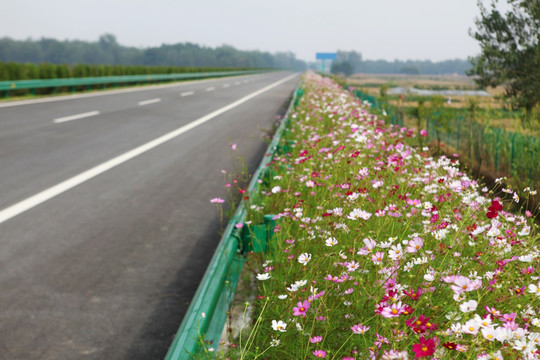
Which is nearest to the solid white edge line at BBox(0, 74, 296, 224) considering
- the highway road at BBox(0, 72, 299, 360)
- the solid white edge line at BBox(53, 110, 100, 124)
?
the highway road at BBox(0, 72, 299, 360)

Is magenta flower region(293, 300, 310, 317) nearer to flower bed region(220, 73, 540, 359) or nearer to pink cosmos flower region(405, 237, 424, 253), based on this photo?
flower bed region(220, 73, 540, 359)

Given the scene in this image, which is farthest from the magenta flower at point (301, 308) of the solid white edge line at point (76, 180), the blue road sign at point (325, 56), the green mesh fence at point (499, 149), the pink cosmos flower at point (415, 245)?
the blue road sign at point (325, 56)

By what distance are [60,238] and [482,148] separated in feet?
23.6

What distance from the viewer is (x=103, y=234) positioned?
4.73 metres

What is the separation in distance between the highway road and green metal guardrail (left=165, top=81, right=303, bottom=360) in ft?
1.95

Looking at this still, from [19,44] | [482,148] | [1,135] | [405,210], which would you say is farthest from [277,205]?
[19,44]

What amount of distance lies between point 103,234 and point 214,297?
8.88 feet

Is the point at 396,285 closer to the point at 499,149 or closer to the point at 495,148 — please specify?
the point at 499,149

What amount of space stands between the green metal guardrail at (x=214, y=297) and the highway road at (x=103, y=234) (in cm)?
59

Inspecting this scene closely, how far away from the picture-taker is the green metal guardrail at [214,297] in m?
2.02

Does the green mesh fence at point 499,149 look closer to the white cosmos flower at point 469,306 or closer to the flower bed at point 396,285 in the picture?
the flower bed at point 396,285

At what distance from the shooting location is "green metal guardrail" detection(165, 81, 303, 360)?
79.4 inches

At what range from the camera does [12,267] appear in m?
3.95

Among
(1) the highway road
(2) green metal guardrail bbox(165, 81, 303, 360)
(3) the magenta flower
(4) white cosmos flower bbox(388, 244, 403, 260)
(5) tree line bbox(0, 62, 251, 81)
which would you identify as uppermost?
(5) tree line bbox(0, 62, 251, 81)
